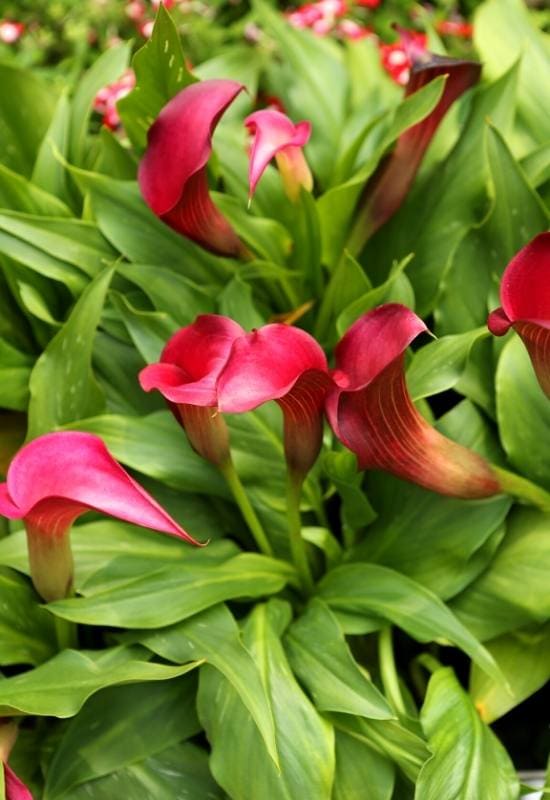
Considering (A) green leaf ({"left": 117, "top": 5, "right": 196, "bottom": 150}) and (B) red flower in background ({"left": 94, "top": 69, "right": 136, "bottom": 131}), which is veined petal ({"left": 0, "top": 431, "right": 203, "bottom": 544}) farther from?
(B) red flower in background ({"left": 94, "top": 69, "right": 136, "bottom": 131})

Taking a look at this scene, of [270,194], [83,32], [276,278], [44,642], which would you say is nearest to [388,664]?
[44,642]

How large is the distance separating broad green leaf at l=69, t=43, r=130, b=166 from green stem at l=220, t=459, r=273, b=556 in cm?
40

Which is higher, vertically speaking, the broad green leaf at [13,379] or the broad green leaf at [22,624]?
the broad green leaf at [13,379]

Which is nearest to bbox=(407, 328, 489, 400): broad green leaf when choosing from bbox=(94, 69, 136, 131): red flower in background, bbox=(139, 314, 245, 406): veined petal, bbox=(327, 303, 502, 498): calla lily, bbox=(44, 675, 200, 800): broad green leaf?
bbox=(327, 303, 502, 498): calla lily

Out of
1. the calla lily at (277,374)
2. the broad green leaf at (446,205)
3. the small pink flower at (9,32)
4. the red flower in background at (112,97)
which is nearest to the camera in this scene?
the calla lily at (277,374)

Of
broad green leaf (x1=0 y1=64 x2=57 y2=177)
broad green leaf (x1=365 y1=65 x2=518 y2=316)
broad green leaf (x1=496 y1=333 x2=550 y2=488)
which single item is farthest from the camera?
broad green leaf (x1=0 y1=64 x2=57 y2=177)

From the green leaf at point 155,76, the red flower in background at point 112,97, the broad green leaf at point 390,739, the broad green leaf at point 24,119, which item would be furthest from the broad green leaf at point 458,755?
the red flower in background at point 112,97

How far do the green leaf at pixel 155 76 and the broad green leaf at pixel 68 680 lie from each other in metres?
0.47

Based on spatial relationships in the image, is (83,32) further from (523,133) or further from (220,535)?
Answer: (220,535)

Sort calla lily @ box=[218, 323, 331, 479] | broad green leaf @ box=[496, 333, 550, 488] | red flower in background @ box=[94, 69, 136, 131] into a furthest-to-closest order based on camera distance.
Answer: red flower in background @ box=[94, 69, 136, 131] < broad green leaf @ box=[496, 333, 550, 488] < calla lily @ box=[218, 323, 331, 479]

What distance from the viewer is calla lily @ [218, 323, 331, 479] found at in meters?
0.52

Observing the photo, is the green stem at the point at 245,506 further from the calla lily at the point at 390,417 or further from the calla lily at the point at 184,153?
the calla lily at the point at 184,153

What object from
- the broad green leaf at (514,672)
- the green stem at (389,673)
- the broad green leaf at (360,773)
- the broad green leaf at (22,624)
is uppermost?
the broad green leaf at (22,624)

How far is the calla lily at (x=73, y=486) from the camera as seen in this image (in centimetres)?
54
